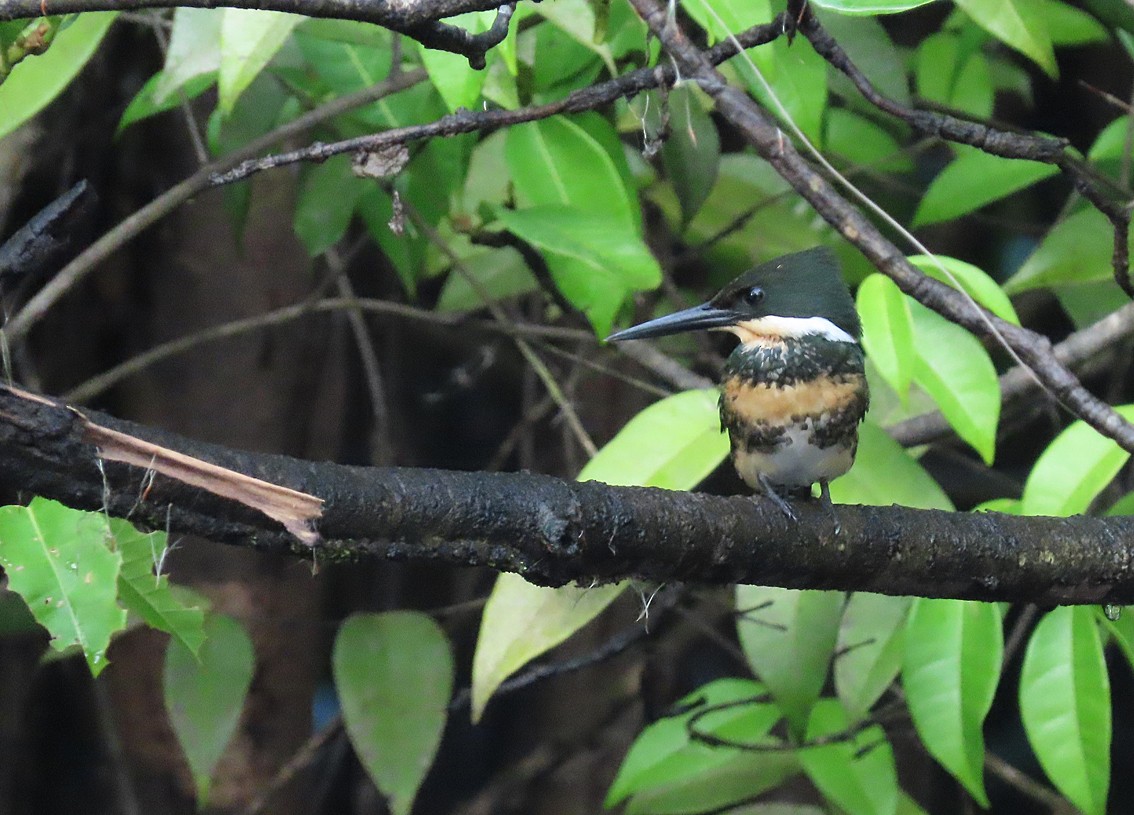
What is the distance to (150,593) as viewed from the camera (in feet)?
3.51

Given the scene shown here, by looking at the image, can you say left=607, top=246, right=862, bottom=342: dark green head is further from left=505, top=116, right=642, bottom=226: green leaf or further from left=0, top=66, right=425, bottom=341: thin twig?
left=0, top=66, right=425, bottom=341: thin twig

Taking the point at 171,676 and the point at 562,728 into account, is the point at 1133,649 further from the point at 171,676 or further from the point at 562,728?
the point at 562,728

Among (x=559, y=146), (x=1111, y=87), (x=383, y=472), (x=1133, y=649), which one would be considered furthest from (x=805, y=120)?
(x=1111, y=87)

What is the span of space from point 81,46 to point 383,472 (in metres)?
0.78

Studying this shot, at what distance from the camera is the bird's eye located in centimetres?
153

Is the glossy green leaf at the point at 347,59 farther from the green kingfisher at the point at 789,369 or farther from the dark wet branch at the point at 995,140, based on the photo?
the dark wet branch at the point at 995,140

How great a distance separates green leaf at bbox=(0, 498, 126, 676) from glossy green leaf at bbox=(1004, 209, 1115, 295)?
4.21ft

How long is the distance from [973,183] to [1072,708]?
80cm

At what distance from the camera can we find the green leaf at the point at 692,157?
1.68m

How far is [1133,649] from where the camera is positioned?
1.28 metres

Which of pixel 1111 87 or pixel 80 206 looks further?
pixel 1111 87

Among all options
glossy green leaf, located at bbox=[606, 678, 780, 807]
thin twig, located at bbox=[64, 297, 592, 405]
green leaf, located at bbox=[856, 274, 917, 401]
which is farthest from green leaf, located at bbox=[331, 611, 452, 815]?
green leaf, located at bbox=[856, 274, 917, 401]

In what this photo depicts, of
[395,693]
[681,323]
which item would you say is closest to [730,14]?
[681,323]

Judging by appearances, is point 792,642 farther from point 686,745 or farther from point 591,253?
point 591,253
